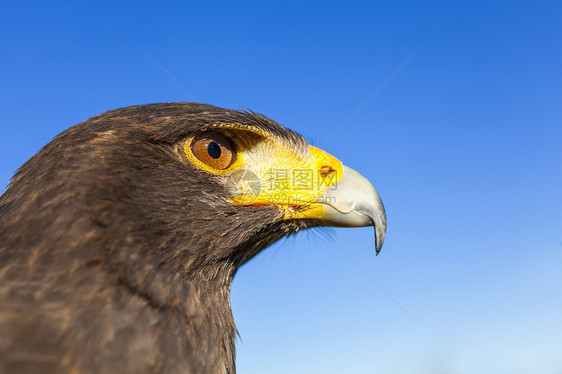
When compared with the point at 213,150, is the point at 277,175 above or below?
above

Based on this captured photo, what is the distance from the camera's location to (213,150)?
3570 millimetres

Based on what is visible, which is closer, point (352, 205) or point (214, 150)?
point (214, 150)

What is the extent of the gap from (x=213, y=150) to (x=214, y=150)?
0.01m

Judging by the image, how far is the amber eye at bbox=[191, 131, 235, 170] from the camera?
138 inches

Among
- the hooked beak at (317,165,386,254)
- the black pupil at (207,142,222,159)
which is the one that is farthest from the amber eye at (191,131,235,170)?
the hooked beak at (317,165,386,254)

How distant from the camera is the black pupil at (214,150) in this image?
3.55m

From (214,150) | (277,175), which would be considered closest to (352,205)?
(277,175)

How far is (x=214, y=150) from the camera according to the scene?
3.58 meters

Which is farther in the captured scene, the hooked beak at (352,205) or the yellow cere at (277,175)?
the hooked beak at (352,205)

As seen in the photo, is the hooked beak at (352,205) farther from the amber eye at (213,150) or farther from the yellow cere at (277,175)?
the amber eye at (213,150)

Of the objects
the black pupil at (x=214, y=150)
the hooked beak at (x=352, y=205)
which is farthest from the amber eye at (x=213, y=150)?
the hooked beak at (x=352, y=205)

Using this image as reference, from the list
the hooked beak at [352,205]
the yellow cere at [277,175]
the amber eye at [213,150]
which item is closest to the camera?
the amber eye at [213,150]

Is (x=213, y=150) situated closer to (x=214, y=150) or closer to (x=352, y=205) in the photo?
(x=214, y=150)

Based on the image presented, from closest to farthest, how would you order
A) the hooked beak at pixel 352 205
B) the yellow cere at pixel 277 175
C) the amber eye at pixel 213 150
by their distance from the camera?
the amber eye at pixel 213 150 → the yellow cere at pixel 277 175 → the hooked beak at pixel 352 205
